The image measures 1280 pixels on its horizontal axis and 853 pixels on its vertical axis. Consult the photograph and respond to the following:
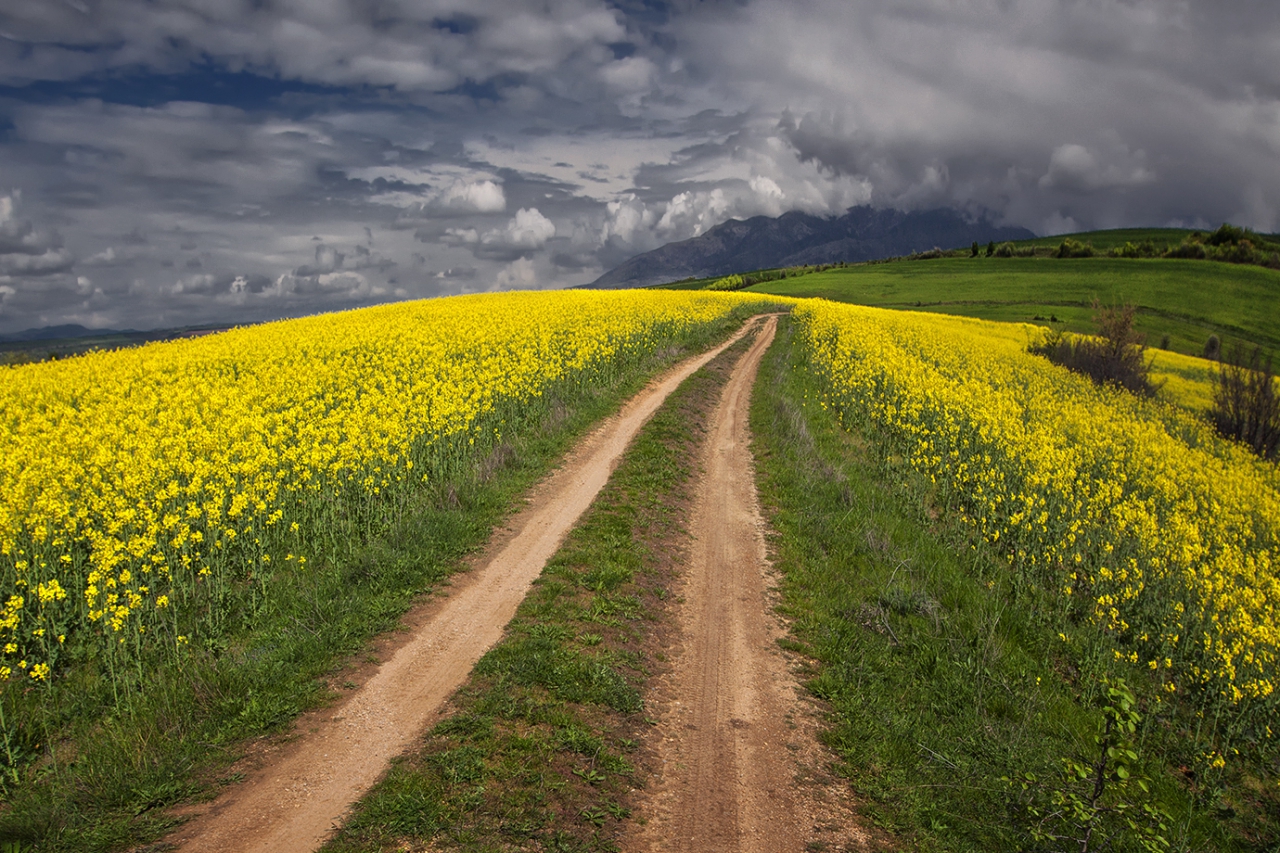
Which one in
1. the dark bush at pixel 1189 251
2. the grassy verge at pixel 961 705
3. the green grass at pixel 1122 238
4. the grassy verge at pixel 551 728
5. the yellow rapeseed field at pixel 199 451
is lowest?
the grassy verge at pixel 961 705

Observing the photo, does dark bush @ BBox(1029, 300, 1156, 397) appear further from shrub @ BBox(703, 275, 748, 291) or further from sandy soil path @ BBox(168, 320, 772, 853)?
shrub @ BBox(703, 275, 748, 291)

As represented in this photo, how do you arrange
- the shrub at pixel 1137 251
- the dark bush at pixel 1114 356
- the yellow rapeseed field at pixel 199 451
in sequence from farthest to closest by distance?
1. the shrub at pixel 1137 251
2. the dark bush at pixel 1114 356
3. the yellow rapeseed field at pixel 199 451

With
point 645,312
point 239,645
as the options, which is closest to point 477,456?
point 239,645

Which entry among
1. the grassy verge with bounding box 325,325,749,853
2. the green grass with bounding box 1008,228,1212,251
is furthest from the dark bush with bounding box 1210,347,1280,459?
the green grass with bounding box 1008,228,1212,251

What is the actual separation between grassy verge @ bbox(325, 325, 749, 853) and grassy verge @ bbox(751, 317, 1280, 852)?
2.17m

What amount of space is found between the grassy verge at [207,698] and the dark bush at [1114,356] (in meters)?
32.8

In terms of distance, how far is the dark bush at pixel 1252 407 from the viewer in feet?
73.1

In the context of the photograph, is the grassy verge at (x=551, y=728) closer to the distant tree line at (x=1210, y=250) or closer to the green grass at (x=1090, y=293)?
the green grass at (x=1090, y=293)

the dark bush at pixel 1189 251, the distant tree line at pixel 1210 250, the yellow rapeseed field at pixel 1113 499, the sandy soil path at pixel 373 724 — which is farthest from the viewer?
the dark bush at pixel 1189 251

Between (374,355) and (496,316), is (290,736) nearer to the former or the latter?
(374,355)

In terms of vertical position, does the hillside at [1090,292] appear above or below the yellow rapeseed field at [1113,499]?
above

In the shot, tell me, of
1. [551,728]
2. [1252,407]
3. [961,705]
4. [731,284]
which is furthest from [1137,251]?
[551,728]

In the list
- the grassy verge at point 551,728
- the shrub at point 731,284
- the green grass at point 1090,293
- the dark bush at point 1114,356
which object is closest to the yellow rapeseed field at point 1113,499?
the dark bush at point 1114,356

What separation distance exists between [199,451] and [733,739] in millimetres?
10183
